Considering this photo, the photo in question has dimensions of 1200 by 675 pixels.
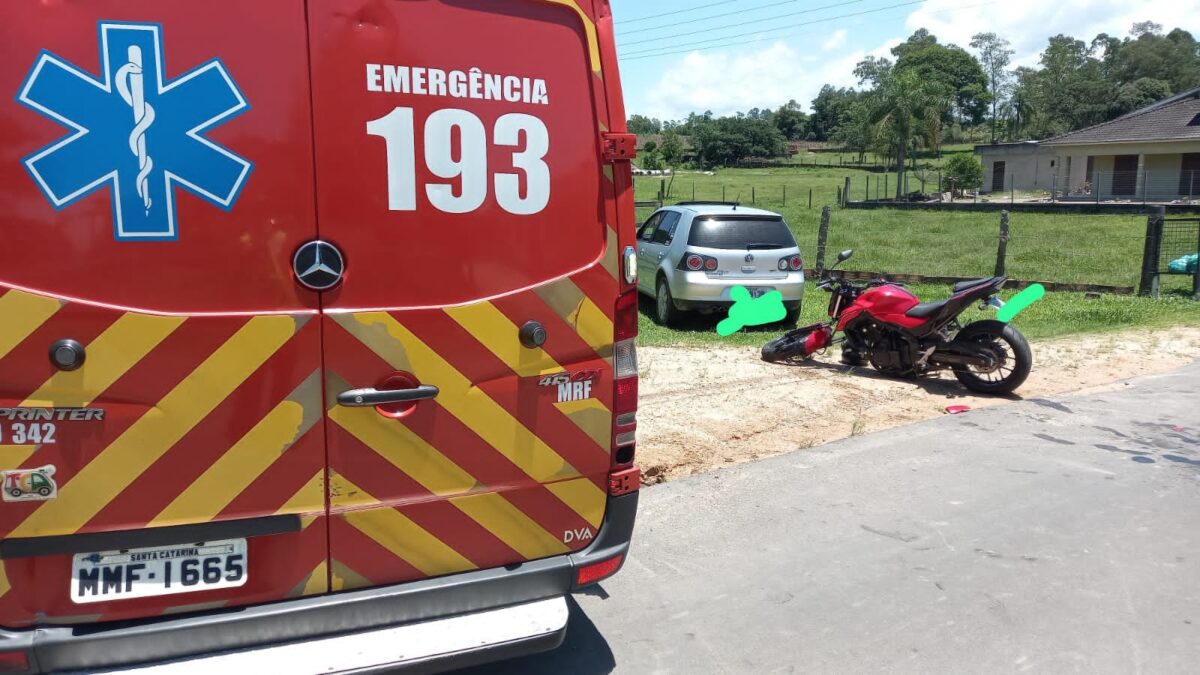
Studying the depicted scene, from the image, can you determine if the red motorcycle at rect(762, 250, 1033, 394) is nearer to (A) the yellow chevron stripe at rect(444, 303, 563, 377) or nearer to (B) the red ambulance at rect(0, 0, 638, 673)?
(B) the red ambulance at rect(0, 0, 638, 673)

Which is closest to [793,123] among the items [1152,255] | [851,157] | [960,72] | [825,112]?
[825,112]

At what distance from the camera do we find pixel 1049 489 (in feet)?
19.1

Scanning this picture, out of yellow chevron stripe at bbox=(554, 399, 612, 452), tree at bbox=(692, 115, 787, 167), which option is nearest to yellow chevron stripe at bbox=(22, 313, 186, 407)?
yellow chevron stripe at bbox=(554, 399, 612, 452)

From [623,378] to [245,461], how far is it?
1355mm

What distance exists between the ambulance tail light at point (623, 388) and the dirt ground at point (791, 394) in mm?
2596

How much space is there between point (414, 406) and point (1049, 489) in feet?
14.8

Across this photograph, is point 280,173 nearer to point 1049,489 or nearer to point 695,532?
point 695,532

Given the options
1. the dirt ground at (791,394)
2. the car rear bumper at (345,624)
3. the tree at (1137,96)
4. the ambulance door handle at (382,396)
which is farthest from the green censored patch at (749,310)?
the tree at (1137,96)

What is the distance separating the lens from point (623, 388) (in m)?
3.47

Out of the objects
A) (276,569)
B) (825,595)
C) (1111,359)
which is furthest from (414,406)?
(1111,359)

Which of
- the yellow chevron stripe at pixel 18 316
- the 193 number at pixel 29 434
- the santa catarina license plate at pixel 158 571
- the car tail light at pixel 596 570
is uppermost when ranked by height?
the yellow chevron stripe at pixel 18 316

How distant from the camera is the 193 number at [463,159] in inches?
116

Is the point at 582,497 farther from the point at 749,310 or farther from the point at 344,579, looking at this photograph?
the point at 749,310

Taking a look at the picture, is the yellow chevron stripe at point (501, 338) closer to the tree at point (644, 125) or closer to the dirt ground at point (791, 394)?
the dirt ground at point (791, 394)
